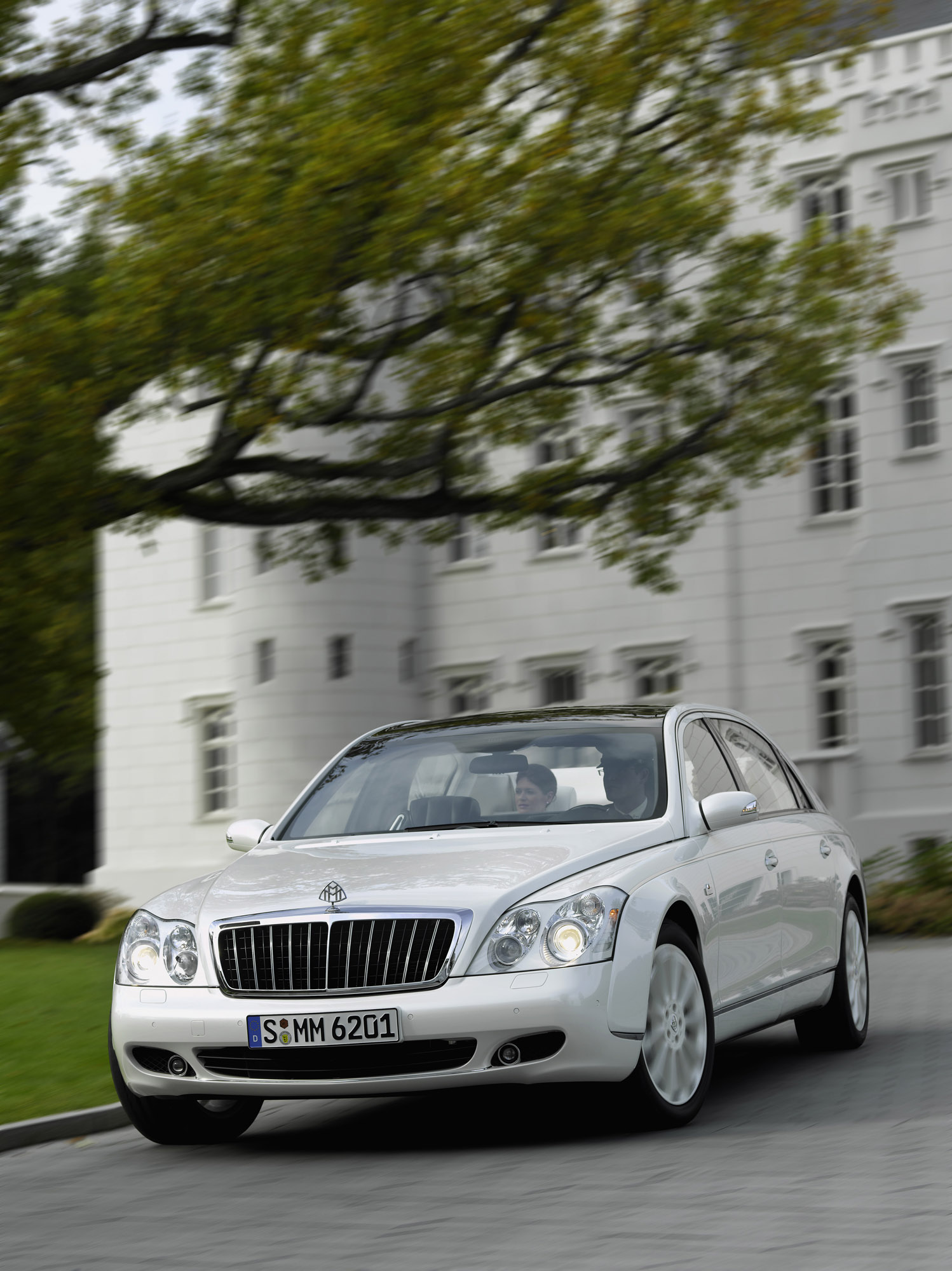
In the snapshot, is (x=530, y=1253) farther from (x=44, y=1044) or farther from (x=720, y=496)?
(x=720, y=496)

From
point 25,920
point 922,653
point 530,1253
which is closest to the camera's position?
point 530,1253

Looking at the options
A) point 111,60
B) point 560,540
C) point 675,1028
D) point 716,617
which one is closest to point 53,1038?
point 675,1028

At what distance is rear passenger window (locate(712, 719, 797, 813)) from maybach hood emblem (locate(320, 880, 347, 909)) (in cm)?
253

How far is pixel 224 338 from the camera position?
17172mm

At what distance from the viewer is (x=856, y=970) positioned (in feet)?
33.5

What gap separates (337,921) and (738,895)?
1.95 meters

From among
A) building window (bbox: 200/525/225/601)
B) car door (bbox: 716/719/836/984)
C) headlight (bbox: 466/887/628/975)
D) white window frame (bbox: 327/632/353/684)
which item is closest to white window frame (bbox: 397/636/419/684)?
white window frame (bbox: 327/632/353/684)

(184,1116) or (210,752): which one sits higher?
(184,1116)

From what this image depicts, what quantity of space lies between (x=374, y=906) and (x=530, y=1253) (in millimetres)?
2013

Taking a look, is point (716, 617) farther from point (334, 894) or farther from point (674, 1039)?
point (334, 894)

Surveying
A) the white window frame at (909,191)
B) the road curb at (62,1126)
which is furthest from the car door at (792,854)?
the white window frame at (909,191)

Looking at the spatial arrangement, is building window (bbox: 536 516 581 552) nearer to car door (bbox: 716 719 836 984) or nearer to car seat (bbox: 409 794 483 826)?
car door (bbox: 716 719 836 984)

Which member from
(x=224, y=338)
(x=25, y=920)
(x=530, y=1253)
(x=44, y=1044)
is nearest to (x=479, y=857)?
(x=530, y=1253)

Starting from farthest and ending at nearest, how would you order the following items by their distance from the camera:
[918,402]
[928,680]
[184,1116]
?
1. [918,402]
2. [928,680]
3. [184,1116]
